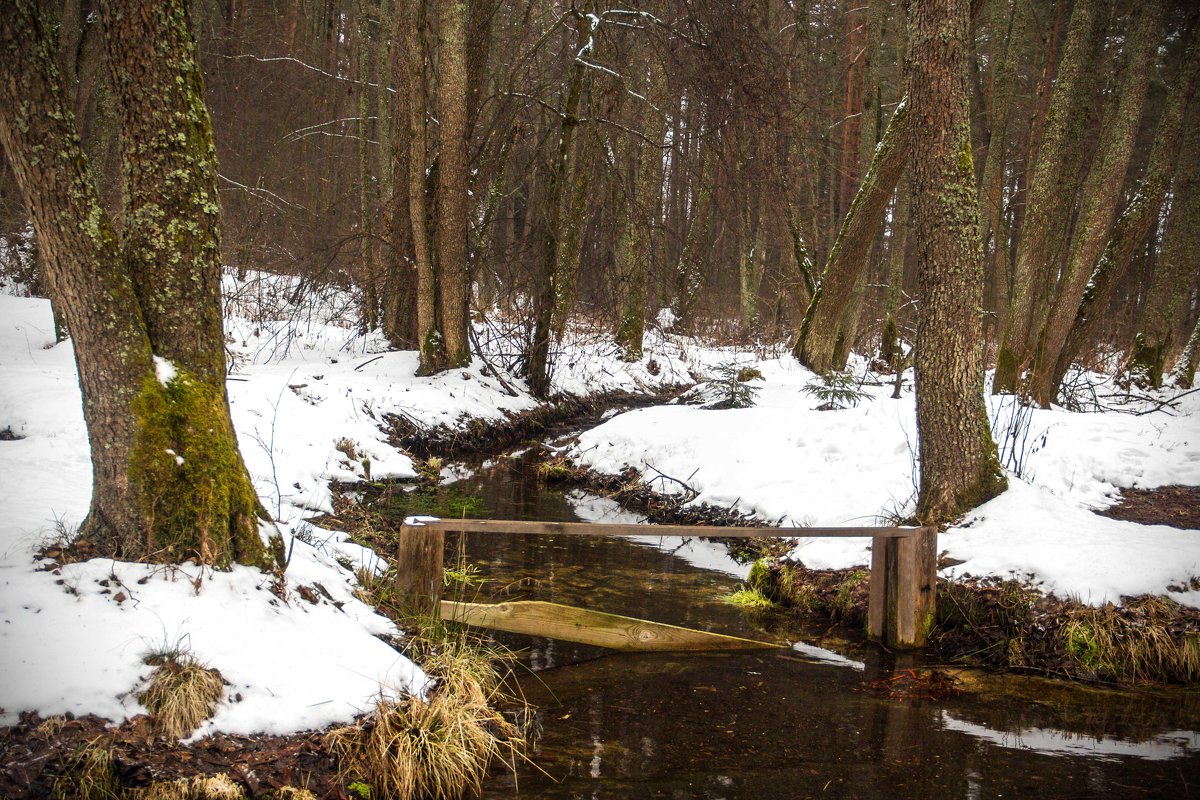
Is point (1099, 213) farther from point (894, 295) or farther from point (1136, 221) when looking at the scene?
point (894, 295)

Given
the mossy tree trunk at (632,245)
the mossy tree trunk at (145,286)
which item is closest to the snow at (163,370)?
the mossy tree trunk at (145,286)

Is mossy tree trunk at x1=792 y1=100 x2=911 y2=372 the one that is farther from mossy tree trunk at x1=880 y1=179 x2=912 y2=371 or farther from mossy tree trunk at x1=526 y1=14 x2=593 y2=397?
mossy tree trunk at x1=526 y1=14 x2=593 y2=397

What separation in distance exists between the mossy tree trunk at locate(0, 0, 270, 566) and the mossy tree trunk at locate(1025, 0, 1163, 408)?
393 inches

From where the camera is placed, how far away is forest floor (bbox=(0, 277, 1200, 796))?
3.42m

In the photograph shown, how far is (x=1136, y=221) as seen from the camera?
10656 millimetres

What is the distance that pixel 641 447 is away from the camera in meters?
10.5

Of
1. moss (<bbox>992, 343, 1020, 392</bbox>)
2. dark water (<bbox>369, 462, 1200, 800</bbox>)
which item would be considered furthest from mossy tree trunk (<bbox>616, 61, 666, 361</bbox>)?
dark water (<bbox>369, 462, 1200, 800</bbox>)

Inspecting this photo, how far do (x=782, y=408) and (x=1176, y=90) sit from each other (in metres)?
7.76

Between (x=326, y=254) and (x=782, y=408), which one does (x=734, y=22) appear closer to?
(x=782, y=408)

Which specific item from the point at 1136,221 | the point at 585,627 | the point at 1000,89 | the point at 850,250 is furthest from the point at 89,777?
→ the point at 1000,89

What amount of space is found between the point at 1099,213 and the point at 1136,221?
1.96 feet

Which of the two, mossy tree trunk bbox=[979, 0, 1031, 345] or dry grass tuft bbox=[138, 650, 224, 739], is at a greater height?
mossy tree trunk bbox=[979, 0, 1031, 345]

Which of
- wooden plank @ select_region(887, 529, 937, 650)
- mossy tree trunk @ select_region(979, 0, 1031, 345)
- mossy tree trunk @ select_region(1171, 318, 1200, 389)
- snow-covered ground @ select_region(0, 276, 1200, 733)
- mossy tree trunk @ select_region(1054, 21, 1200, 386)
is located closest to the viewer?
snow-covered ground @ select_region(0, 276, 1200, 733)

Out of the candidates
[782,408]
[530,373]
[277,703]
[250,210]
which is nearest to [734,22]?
[782,408]
